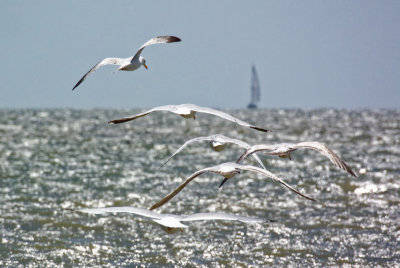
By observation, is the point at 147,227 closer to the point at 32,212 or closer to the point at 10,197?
the point at 32,212

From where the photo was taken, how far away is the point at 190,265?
42.8 feet

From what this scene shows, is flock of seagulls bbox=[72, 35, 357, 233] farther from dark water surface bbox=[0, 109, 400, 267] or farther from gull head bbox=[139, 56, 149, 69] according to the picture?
dark water surface bbox=[0, 109, 400, 267]

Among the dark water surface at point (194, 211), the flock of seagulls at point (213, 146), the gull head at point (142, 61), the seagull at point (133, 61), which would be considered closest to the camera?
the flock of seagulls at point (213, 146)

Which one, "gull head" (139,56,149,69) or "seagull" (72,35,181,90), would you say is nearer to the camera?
"seagull" (72,35,181,90)

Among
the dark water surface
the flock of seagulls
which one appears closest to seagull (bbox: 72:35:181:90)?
the flock of seagulls

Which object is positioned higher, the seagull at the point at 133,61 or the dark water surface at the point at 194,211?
the seagull at the point at 133,61

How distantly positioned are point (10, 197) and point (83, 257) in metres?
7.45

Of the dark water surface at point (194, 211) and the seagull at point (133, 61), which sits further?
the dark water surface at point (194, 211)

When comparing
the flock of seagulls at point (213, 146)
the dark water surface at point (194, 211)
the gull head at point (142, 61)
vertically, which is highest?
the gull head at point (142, 61)

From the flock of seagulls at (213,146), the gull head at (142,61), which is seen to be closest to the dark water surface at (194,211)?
the flock of seagulls at (213,146)

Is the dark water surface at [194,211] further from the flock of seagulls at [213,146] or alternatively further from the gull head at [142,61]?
the gull head at [142,61]

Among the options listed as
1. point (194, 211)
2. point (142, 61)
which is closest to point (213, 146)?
point (142, 61)

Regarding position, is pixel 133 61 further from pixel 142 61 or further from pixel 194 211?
pixel 194 211

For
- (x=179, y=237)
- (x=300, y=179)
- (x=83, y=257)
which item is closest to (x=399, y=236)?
(x=179, y=237)
